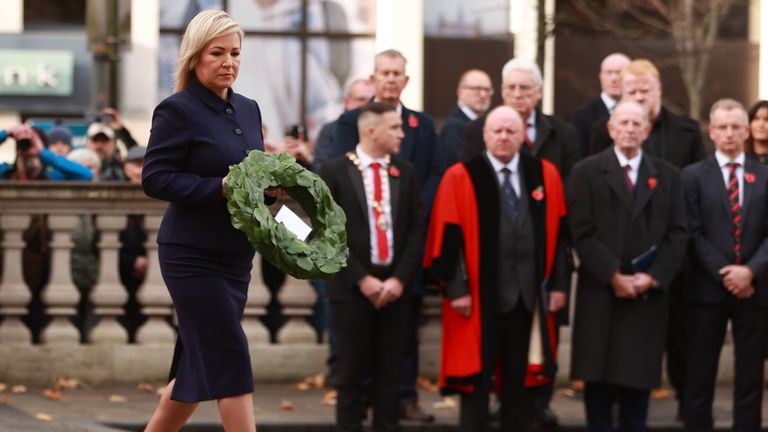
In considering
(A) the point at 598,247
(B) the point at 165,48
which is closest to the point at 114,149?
(A) the point at 598,247

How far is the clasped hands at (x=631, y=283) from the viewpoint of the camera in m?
11.7

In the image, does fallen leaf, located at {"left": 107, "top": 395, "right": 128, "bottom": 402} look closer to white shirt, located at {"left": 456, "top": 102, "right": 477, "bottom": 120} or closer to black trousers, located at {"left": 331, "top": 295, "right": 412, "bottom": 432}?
black trousers, located at {"left": 331, "top": 295, "right": 412, "bottom": 432}

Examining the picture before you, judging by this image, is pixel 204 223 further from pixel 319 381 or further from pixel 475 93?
pixel 475 93

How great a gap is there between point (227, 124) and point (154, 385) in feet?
18.8

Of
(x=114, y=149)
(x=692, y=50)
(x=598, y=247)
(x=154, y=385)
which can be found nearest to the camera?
(x=598, y=247)

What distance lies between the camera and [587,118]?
13383 millimetres

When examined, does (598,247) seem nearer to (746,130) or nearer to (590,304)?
(590,304)

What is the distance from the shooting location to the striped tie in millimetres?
11891

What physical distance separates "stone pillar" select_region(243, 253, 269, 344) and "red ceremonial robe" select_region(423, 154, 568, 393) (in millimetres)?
2254

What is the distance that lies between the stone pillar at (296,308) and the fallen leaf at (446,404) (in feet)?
3.91

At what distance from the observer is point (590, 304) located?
11.9 meters

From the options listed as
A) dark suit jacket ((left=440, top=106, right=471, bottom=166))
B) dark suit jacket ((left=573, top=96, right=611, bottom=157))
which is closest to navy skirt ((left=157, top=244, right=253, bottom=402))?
dark suit jacket ((left=440, top=106, right=471, bottom=166))

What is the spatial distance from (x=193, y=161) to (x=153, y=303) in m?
5.72

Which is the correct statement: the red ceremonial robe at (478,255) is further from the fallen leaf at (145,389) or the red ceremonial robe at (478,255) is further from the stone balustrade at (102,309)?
the fallen leaf at (145,389)
